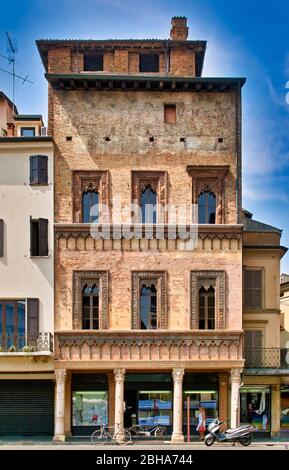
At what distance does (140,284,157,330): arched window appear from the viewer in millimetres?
29562

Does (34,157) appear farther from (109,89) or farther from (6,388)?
(6,388)

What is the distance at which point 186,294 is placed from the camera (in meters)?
29.6

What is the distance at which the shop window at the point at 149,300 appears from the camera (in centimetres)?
2948

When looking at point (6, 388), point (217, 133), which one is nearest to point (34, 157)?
point (217, 133)

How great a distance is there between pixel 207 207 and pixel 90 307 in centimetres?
681

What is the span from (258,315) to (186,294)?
4.18m

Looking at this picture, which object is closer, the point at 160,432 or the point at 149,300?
the point at 160,432

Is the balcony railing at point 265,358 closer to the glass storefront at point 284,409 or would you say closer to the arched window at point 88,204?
the glass storefront at point 284,409

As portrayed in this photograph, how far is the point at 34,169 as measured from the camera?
2994 cm

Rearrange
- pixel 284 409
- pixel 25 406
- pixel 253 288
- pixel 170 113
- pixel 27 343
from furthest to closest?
pixel 284 409 < pixel 253 288 < pixel 170 113 < pixel 25 406 < pixel 27 343

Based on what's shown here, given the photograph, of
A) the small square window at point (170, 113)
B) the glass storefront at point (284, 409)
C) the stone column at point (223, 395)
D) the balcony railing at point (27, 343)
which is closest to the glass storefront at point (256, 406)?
the stone column at point (223, 395)

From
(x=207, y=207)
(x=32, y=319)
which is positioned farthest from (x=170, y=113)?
(x=32, y=319)

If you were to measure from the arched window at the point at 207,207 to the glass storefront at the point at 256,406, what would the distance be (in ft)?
26.3

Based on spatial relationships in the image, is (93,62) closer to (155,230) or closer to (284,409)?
(155,230)
